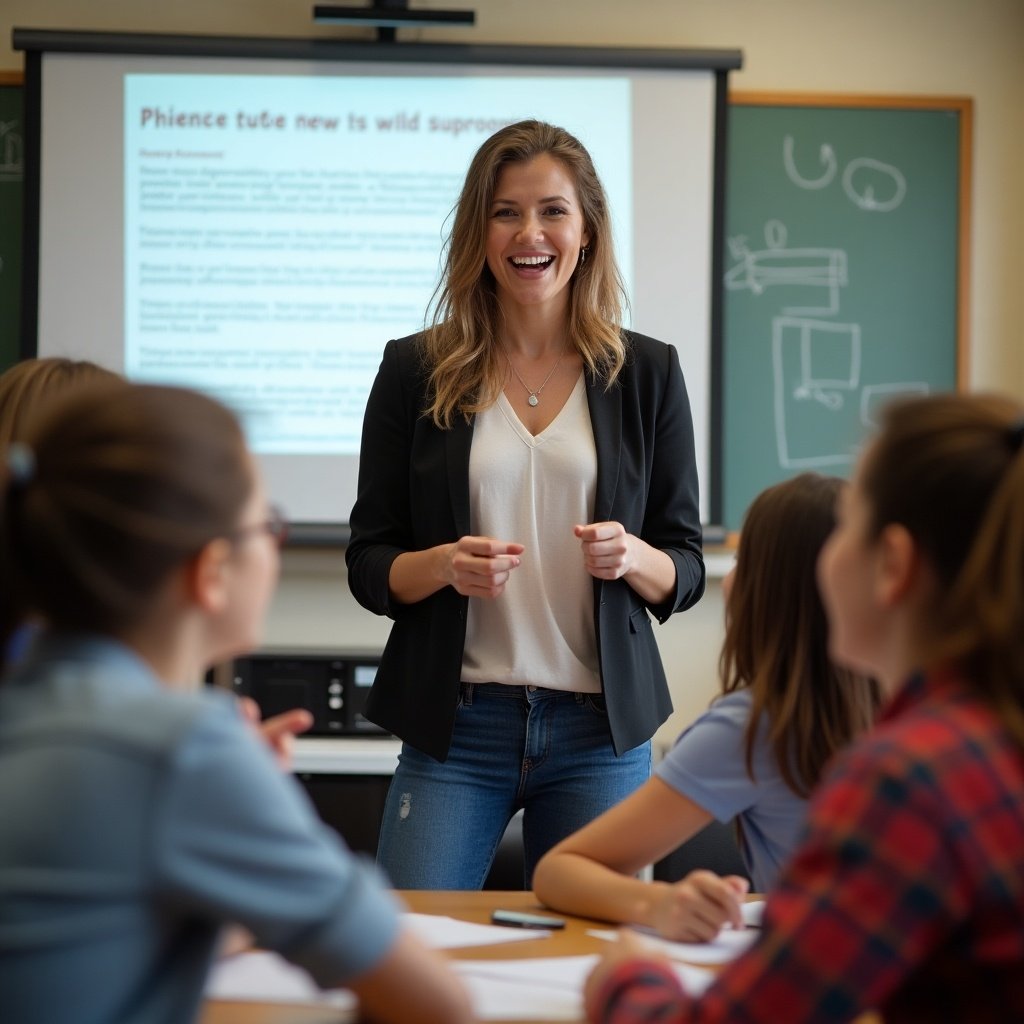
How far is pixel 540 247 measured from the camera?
6.82 ft

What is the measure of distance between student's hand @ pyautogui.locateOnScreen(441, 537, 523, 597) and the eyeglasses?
0.72 meters

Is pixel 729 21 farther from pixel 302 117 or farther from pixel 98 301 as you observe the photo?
pixel 98 301

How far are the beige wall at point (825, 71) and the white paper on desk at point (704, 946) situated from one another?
230cm

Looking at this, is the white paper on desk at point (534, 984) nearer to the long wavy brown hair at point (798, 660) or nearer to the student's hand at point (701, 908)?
the student's hand at point (701, 908)

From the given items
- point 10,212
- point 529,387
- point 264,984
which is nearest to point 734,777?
point 264,984

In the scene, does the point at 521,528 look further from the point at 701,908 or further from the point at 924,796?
the point at 924,796

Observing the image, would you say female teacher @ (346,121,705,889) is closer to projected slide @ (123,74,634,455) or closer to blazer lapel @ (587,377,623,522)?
blazer lapel @ (587,377,623,522)

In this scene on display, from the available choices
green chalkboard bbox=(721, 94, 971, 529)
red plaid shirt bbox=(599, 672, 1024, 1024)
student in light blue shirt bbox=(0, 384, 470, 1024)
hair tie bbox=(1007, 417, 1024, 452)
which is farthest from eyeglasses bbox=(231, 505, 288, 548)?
green chalkboard bbox=(721, 94, 971, 529)

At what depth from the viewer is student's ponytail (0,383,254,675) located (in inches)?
35.7

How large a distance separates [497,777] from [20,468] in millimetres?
1181

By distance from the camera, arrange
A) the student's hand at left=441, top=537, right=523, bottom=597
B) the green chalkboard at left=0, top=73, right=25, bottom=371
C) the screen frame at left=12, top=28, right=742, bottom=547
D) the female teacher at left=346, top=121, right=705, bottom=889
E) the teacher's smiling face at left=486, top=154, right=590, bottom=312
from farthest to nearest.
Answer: the green chalkboard at left=0, top=73, right=25, bottom=371 < the screen frame at left=12, top=28, right=742, bottom=547 < the teacher's smiling face at left=486, top=154, right=590, bottom=312 < the female teacher at left=346, top=121, right=705, bottom=889 < the student's hand at left=441, top=537, right=523, bottom=597

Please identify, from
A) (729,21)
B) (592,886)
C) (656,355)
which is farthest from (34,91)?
(592,886)

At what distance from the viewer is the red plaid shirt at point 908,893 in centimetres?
82

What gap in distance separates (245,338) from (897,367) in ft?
6.18
